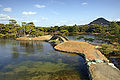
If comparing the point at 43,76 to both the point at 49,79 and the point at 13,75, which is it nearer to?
the point at 49,79

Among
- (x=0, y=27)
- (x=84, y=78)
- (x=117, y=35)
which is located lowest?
(x=84, y=78)

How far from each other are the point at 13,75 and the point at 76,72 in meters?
9.64

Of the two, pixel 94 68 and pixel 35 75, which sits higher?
pixel 94 68

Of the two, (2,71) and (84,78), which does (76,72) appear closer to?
(84,78)

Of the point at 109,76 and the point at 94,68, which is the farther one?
the point at 94,68

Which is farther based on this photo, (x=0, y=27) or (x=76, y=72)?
(x=0, y=27)

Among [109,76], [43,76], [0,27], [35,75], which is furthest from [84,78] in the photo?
[0,27]

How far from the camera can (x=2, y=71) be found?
595 inches

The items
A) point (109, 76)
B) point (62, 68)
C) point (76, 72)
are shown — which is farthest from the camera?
point (62, 68)

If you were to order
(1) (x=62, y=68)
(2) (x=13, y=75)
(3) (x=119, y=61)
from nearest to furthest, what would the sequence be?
1. (2) (x=13, y=75)
2. (1) (x=62, y=68)
3. (3) (x=119, y=61)

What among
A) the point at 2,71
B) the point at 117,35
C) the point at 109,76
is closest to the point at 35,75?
the point at 2,71

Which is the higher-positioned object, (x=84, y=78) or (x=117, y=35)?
(x=117, y=35)

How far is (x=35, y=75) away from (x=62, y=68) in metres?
4.73

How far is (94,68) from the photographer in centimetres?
1349
